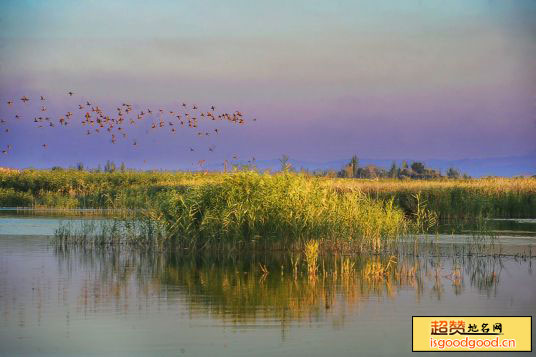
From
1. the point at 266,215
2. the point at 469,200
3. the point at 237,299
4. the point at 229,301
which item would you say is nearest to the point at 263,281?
the point at 237,299

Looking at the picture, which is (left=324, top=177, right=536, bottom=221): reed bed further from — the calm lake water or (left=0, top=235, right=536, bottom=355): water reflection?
(left=0, top=235, right=536, bottom=355): water reflection

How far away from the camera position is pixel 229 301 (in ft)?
52.4

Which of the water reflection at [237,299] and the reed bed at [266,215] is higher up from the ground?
the reed bed at [266,215]

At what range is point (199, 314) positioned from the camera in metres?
14.5

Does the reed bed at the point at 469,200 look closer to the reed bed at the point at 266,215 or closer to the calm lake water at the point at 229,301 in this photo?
the reed bed at the point at 266,215

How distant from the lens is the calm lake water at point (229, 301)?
1212 cm

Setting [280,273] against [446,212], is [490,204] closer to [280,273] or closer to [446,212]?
[446,212]

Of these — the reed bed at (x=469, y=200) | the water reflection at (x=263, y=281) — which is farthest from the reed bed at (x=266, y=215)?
the reed bed at (x=469, y=200)

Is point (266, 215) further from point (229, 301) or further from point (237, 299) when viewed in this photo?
point (229, 301)

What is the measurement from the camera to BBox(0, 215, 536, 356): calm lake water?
12.1 metres

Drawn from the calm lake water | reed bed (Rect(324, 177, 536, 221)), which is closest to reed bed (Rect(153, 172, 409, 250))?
the calm lake water

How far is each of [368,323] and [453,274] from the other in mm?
6617

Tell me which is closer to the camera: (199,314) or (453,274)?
(199,314)

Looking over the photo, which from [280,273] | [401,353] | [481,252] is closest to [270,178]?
[280,273]
